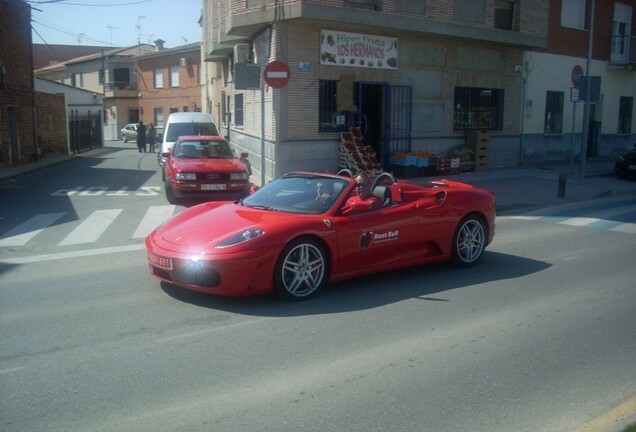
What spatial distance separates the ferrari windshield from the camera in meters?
7.26

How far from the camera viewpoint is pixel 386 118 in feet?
62.2

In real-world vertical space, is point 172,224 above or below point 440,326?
above

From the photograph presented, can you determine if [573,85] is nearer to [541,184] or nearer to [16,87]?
[541,184]

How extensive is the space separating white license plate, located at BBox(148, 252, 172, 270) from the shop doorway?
1280 cm

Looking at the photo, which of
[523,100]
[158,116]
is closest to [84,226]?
[523,100]

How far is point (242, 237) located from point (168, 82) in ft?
164

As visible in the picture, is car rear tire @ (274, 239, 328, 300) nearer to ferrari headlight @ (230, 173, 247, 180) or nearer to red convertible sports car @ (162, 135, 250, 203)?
red convertible sports car @ (162, 135, 250, 203)

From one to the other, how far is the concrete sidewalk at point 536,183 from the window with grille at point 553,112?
5.74 ft

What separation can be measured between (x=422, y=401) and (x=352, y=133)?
46.3 ft

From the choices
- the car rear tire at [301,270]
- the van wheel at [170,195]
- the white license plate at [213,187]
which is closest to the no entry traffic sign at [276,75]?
the white license plate at [213,187]

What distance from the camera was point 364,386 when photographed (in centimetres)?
458

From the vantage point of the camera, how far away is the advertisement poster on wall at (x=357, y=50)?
56.5 ft

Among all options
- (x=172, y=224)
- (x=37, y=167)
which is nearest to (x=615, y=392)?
(x=172, y=224)

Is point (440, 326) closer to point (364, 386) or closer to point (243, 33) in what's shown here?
point (364, 386)
